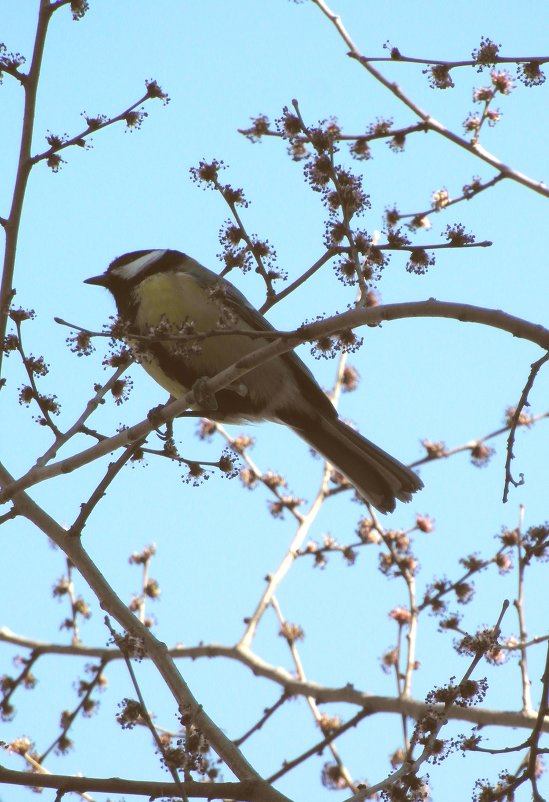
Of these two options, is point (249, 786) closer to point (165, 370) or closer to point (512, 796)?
point (512, 796)

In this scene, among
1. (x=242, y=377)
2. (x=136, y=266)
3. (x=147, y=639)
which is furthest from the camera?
(x=136, y=266)

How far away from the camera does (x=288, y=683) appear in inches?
199

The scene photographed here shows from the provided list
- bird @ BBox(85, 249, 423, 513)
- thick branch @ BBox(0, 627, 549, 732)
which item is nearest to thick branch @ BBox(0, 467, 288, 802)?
bird @ BBox(85, 249, 423, 513)

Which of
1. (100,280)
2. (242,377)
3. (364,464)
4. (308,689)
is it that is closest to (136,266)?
(100,280)

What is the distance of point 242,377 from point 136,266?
84cm

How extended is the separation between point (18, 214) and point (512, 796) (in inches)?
95.4

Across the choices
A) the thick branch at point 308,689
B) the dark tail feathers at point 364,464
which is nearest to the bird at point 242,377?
the dark tail feathers at point 364,464

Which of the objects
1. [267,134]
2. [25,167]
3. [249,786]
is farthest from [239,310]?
[249,786]

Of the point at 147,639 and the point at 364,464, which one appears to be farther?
the point at 364,464

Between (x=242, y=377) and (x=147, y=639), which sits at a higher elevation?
(x=242, y=377)

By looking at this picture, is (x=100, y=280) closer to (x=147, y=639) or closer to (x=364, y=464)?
(x=364, y=464)

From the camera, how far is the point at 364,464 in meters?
4.86

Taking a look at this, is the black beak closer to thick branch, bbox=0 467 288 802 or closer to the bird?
the bird

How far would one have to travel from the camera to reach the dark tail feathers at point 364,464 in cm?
466
